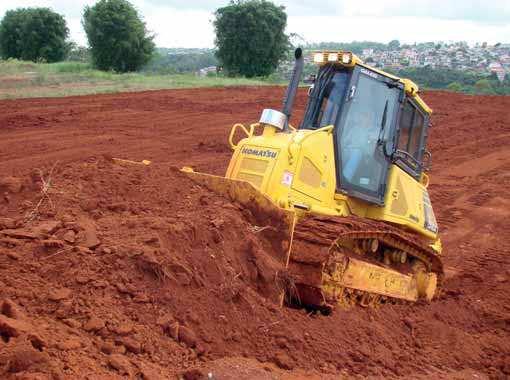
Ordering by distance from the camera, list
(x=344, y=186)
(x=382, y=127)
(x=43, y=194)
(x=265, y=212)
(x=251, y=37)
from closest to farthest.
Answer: (x=43, y=194) → (x=265, y=212) → (x=344, y=186) → (x=382, y=127) → (x=251, y=37)

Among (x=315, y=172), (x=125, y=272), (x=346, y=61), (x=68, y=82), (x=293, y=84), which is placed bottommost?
(x=68, y=82)

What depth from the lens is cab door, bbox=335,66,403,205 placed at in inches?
279

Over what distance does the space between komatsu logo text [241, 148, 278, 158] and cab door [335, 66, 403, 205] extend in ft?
2.21

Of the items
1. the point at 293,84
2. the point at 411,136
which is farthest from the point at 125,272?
the point at 411,136

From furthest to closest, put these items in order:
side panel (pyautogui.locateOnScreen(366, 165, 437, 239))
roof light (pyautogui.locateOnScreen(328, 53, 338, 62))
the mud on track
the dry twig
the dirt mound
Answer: side panel (pyautogui.locateOnScreen(366, 165, 437, 239)) < roof light (pyautogui.locateOnScreen(328, 53, 338, 62)) < the dry twig < the mud on track < the dirt mound

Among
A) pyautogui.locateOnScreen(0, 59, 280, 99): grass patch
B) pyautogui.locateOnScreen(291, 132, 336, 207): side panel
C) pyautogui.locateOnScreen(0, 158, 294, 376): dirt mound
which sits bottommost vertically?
pyautogui.locateOnScreen(0, 59, 280, 99): grass patch

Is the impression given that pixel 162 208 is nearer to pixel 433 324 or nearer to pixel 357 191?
pixel 357 191

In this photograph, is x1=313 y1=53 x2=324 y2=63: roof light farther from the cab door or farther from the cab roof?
the cab door

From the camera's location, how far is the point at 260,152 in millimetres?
6973

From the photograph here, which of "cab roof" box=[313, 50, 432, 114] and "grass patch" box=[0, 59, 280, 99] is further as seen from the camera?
"grass patch" box=[0, 59, 280, 99]

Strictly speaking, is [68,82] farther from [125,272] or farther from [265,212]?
[125,272]

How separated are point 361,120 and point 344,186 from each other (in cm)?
70


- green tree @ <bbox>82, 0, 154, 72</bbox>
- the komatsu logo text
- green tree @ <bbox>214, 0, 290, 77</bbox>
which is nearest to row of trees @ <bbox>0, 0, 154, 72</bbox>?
green tree @ <bbox>82, 0, 154, 72</bbox>

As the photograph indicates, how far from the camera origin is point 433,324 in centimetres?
704
